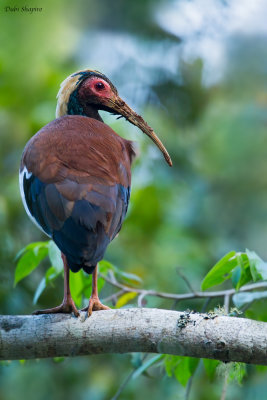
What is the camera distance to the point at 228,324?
3.10 metres

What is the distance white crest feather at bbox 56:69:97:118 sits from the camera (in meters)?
4.78

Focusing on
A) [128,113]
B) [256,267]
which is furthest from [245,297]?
[128,113]

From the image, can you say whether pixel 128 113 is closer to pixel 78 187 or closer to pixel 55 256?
pixel 78 187

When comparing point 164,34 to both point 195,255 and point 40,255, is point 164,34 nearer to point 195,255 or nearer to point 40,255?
point 195,255

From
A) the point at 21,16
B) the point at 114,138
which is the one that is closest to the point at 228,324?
the point at 114,138

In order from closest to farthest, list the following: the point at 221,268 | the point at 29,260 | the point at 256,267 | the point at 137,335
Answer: the point at 137,335 → the point at 256,267 → the point at 221,268 → the point at 29,260

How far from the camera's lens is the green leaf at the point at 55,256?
373 cm

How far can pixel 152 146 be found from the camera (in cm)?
804

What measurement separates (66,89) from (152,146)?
131 inches

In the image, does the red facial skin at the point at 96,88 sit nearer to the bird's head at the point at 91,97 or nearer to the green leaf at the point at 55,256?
the bird's head at the point at 91,97

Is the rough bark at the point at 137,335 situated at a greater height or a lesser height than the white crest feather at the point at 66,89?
lesser

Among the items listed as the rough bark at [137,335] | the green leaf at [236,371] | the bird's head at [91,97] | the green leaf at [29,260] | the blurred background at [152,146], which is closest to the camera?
the rough bark at [137,335]

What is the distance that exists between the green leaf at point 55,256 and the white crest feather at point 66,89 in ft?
4.71

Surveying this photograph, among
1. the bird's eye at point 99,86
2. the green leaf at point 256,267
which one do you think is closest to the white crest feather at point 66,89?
the bird's eye at point 99,86
